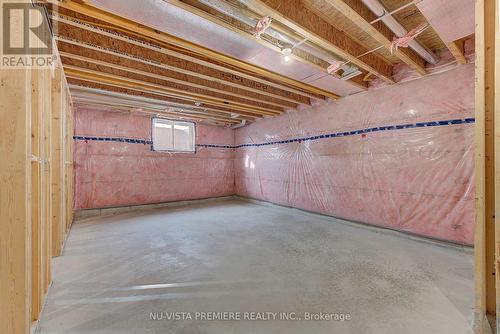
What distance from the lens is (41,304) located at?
1562mm

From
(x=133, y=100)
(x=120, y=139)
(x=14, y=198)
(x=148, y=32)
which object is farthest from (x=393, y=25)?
(x=120, y=139)

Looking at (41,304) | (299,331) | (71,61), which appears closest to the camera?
(299,331)

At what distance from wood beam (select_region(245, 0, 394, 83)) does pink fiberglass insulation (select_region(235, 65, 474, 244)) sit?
0.92 meters

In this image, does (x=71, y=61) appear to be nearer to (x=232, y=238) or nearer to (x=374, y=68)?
(x=232, y=238)

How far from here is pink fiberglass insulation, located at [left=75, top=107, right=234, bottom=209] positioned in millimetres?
4559

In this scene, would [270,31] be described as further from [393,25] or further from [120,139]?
[120,139]

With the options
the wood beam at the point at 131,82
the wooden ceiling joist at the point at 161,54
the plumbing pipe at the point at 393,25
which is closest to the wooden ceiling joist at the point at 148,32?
the wooden ceiling joist at the point at 161,54

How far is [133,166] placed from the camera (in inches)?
202

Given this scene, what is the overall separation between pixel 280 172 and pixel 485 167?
403 cm

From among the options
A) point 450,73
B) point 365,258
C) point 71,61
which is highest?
point 71,61

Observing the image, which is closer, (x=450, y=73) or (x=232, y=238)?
(x=450, y=73)

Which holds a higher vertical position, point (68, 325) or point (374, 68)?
point (374, 68)

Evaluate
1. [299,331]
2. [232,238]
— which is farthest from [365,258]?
[232,238]

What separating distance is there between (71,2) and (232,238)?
2974mm
